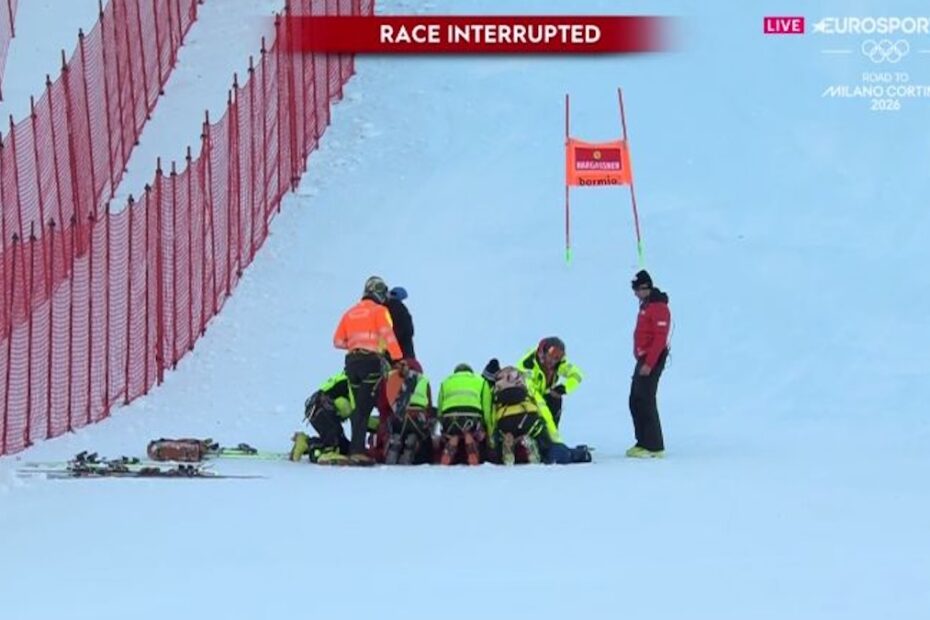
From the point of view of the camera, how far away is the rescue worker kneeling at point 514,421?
15.6 meters

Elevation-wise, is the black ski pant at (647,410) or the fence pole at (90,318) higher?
the fence pole at (90,318)

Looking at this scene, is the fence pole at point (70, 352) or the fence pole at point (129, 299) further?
the fence pole at point (129, 299)

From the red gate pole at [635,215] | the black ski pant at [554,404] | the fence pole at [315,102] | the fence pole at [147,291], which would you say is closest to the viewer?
the black ski pant at [554,404]

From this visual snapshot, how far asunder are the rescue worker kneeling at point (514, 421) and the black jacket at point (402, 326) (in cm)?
264

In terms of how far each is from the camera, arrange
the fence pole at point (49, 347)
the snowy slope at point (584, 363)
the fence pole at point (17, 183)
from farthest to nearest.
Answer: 1. the fence pole at point (17, 183)
2. the fence pole at point (49, 347)
3. the snowy slope at point (584, 363)

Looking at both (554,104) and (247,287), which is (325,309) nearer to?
(247,287)

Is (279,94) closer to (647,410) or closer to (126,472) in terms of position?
(647,410)

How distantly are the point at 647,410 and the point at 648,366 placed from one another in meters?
0.33

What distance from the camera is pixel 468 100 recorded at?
92.5 feet

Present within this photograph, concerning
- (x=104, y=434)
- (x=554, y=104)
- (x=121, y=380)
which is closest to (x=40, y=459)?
(x=104, y=434)

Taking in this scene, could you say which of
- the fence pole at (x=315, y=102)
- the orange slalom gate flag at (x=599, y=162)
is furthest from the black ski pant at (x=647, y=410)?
the fence pole at (x=315, y=102)

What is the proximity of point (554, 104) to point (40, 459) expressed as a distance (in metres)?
13.0

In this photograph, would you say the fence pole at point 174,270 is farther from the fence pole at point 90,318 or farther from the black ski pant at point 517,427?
the black ski pant at point 517,427

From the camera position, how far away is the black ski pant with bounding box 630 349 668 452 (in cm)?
1652
